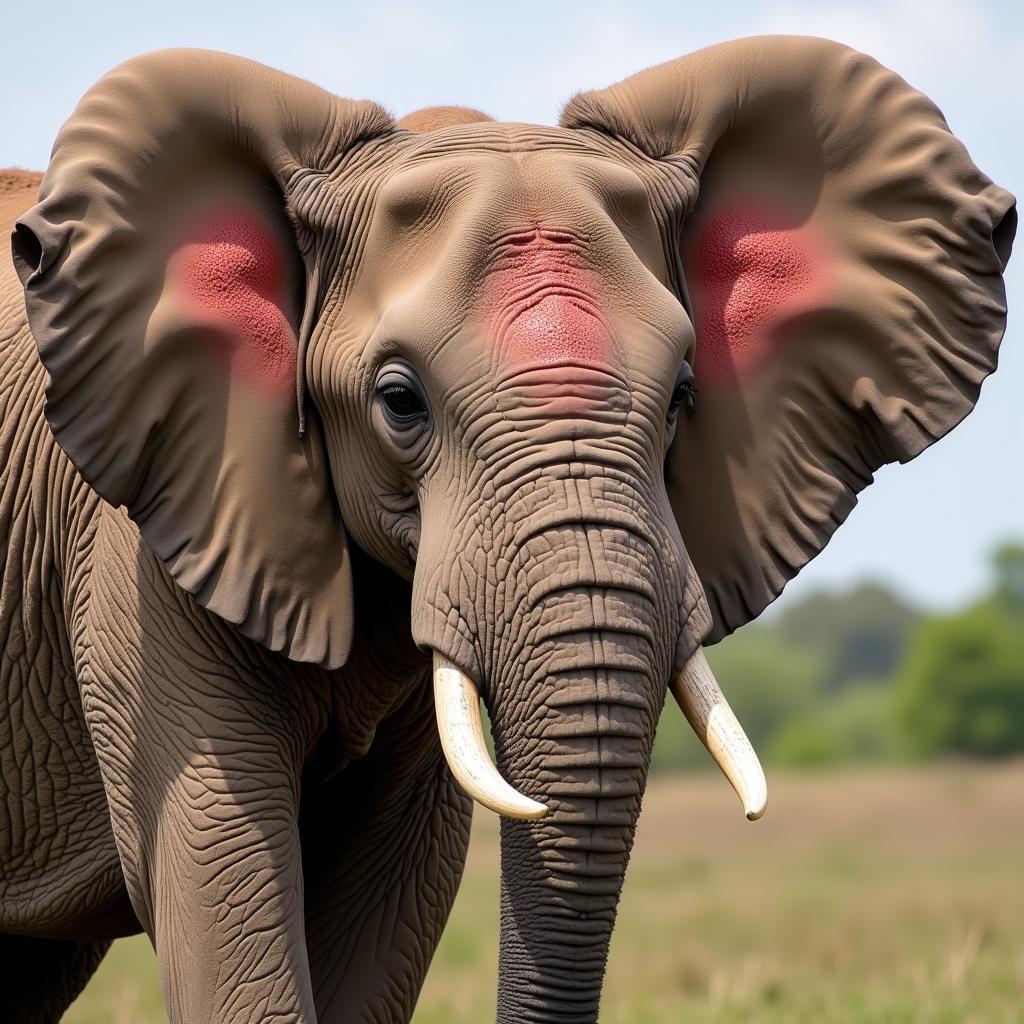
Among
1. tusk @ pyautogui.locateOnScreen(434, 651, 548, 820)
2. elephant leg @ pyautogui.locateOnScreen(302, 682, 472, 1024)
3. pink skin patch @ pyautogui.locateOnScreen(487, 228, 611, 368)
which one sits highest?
pink skin patch @ pyautogui.locateOnScreen(487, 228, 611, 368)

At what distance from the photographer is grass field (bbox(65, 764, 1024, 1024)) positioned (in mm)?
8352

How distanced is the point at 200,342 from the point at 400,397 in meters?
0.52

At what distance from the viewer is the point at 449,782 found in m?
5.59

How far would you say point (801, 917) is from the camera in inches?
681

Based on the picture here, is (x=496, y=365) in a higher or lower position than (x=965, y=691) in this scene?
higher

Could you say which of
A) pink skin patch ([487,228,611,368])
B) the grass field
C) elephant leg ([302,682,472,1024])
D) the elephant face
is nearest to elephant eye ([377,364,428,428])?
the elephant face

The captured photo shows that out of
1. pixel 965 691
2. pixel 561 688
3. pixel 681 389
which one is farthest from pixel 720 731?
pixel 965 691

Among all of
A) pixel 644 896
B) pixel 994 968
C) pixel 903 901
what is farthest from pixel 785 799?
pixel 994 968

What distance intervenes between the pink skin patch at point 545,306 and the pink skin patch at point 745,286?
63 cm

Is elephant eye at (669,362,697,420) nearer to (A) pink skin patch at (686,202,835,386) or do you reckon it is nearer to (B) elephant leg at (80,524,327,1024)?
(A) pink skin patch at (686,202,835,386)

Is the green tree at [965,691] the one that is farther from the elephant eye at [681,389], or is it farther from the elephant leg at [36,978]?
the elephant eye at [681,389]

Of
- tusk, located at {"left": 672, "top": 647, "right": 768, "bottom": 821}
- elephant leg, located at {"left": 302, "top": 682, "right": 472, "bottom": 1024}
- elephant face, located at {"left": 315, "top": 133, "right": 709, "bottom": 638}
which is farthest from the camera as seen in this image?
elephant leg, located at {"left": 302, "top": 682, "right": 472, "bottom": 1024}

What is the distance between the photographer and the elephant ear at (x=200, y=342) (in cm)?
438

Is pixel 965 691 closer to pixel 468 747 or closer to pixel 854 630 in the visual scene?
pixel 854 630
